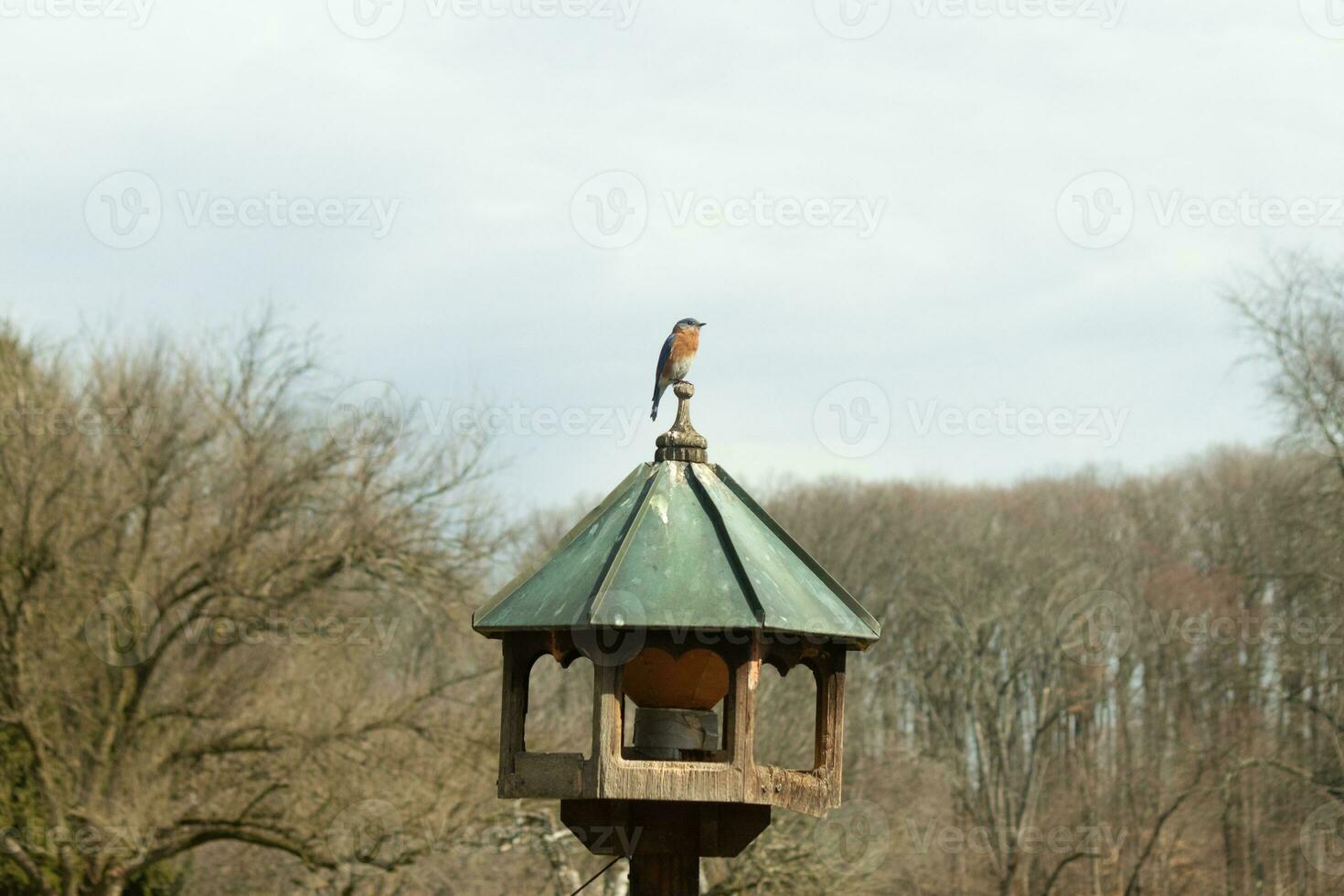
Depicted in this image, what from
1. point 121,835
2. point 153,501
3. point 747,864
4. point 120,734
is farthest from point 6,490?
point 747,864

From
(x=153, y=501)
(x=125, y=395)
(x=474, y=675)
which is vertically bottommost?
(x=474, y=675)

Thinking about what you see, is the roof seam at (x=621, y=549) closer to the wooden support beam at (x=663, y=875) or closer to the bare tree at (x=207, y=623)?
the wooden support beam at (x=663, y=875)

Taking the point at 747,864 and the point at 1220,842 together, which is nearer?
the point at 747,864

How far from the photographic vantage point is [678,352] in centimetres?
655

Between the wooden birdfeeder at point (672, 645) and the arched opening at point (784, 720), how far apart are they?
20.8 metres

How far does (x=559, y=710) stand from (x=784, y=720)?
4.05 metres

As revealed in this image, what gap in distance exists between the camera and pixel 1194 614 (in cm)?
4019

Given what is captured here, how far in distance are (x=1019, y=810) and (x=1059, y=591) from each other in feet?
18.6

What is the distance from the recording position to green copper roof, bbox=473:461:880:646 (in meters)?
5.44

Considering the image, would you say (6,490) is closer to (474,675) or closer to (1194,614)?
(474,675)

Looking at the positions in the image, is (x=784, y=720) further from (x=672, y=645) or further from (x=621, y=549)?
(x=621, y=549)

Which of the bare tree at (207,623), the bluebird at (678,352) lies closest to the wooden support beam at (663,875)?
the bluebird at (678,352)

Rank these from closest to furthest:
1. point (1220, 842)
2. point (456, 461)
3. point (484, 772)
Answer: point (484, 772) → point (456, 461) → point (1220, 842)

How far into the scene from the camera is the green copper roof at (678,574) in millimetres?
5438
